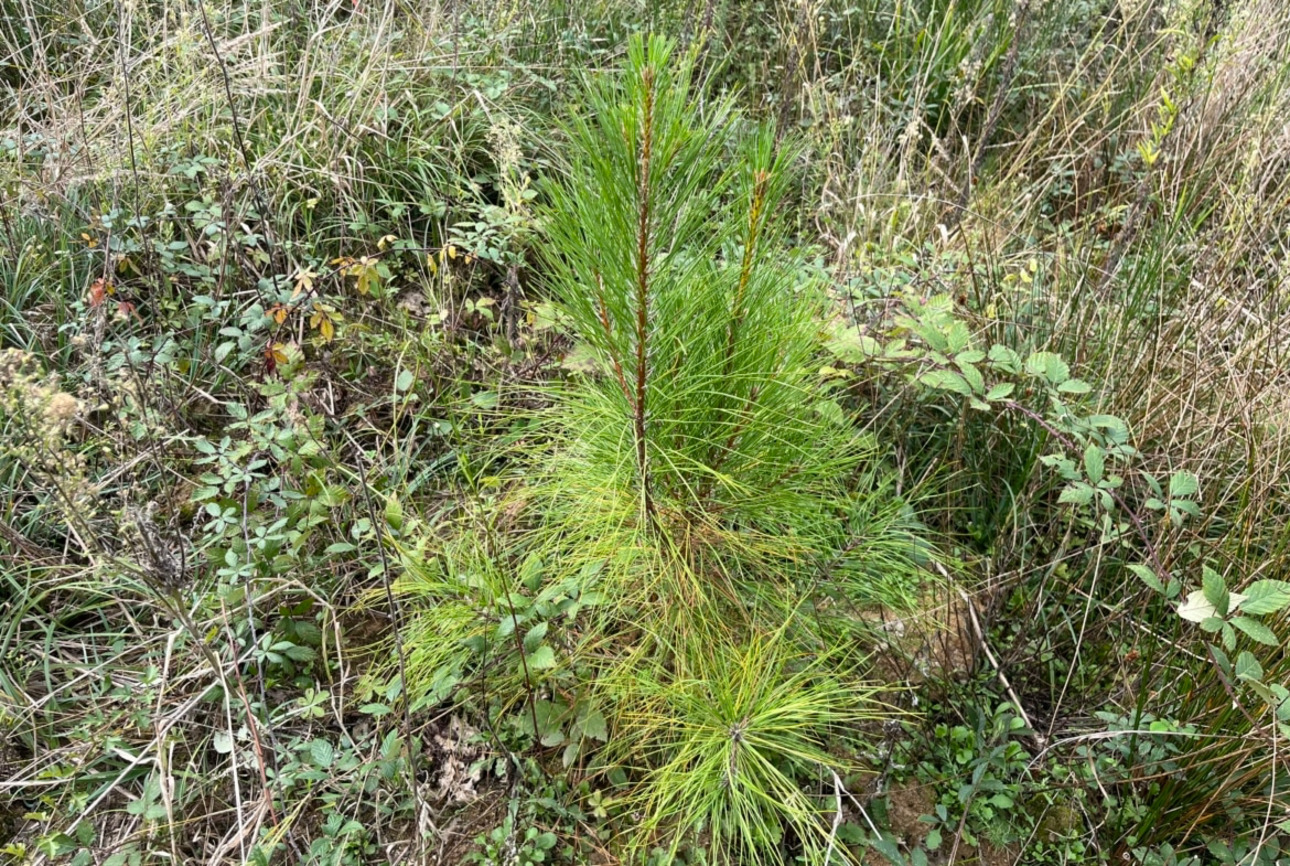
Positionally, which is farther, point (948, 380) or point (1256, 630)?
point (948, 380)

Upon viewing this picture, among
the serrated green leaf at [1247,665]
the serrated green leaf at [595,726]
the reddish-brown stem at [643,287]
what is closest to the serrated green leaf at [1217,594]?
the serrated green leaf at [1247,665]

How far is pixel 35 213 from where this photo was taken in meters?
2.61

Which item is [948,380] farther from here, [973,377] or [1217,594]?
[1217,594]

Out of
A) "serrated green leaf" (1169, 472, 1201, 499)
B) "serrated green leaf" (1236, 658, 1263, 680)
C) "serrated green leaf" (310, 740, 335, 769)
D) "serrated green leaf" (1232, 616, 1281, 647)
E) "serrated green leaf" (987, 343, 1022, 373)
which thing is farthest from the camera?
"serrated green leaf" (987, 343, 1022, 373)

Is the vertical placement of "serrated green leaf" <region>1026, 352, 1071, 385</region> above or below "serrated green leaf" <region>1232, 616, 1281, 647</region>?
above

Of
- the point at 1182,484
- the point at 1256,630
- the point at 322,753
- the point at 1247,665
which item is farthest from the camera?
the point at 322,753

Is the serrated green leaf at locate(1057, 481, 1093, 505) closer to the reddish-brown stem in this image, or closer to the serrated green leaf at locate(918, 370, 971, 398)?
the serrated green leaf at locate(918, 370, 971, 398)

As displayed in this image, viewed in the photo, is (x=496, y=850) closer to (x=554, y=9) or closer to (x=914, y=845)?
(x=914, y=845)

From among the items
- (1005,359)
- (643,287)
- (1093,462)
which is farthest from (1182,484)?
(643,287)

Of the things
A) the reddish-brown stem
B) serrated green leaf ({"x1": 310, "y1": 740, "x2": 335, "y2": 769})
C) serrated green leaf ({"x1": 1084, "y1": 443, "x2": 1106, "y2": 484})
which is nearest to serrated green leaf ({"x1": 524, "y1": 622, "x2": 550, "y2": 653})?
the reddish-brown stem

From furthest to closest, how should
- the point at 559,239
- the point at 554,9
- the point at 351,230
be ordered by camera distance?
1. the point at 554,9
2. the point at 351,230
3. the point at 559,239

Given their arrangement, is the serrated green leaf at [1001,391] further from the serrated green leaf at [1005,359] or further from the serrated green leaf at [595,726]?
the serrated green leaf at [595,726]

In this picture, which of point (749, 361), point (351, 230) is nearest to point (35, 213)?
point (351, 230)

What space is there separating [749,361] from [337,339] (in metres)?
1.47
